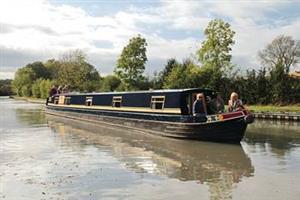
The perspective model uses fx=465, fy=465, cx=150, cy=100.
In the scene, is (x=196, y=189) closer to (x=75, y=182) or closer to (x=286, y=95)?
(x=75, y=182)

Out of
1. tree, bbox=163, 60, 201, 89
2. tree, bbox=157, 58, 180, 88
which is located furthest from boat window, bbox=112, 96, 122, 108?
tree, bbox=157, 58, 180, 88

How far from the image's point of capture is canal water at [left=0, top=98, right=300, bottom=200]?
909 cm


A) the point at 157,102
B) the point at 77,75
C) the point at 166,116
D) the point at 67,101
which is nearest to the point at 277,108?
the point at 157,102

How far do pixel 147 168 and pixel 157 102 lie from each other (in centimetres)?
763

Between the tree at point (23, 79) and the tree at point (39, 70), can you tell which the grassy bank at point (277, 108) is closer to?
the tree at point (23, 79)

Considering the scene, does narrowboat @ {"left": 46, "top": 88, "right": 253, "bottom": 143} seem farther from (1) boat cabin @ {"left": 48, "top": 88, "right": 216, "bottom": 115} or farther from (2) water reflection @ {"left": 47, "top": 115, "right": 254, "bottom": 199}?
(2) water reflection @ {"left": 47, "top": 115, "right": 254, "bottom": 199}

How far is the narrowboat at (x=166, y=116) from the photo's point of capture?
15711 millimetres

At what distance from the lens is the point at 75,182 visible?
994 centimetres

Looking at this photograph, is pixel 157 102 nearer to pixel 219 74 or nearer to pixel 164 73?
pixel 219 74

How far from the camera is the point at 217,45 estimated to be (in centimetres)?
3275

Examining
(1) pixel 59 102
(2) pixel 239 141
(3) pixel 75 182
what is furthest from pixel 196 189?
(1) pixel 59 102

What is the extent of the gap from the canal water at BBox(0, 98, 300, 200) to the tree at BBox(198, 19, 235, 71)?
14805 millimetres

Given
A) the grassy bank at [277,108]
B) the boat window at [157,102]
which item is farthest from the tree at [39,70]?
the boat window at [157,102]

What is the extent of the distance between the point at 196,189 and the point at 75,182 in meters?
2.59
